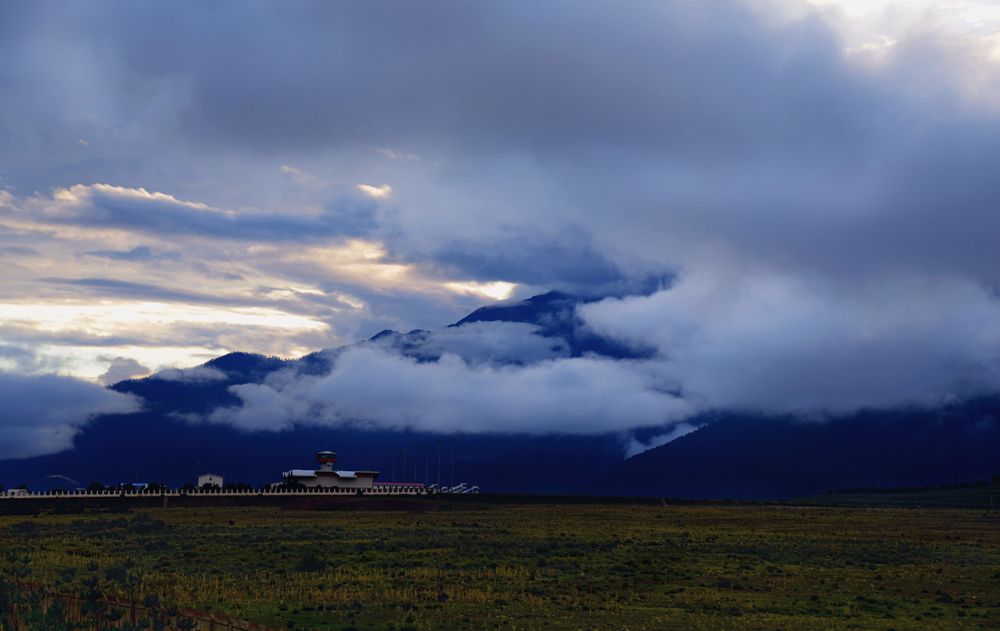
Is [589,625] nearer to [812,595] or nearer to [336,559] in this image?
[812,595]

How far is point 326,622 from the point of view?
28.8m

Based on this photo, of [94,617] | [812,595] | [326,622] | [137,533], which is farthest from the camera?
[137,533]

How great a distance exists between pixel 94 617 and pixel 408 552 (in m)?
31.0

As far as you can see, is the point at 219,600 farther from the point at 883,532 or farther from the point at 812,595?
the point at 883,532

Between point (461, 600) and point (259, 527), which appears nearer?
point (461, 600)

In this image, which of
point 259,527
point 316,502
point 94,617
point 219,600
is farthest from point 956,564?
point 316,502

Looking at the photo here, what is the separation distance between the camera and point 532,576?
134 feet

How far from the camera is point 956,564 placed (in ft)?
165

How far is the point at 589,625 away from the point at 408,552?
25.7 m

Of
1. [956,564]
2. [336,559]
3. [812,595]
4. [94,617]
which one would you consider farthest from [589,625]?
[956,564]

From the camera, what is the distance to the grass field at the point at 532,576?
3095 cm

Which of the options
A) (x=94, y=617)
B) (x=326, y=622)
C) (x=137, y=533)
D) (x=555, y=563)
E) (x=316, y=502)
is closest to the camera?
(x=94, y=617)

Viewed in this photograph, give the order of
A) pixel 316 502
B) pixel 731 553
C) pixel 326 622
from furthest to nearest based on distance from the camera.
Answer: pixel 316 502
pixel 731 553
pixel 326 622

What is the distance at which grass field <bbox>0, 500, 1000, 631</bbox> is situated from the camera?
102 feet
